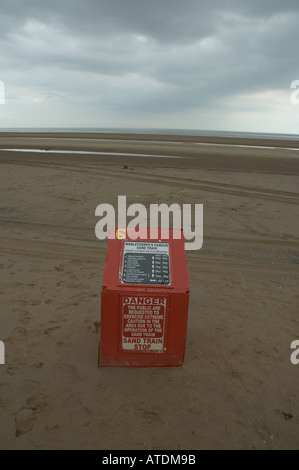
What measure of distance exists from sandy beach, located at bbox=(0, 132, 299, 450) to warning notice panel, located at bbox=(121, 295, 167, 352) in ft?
0.79

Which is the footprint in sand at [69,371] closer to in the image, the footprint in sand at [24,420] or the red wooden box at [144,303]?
the red wooden box at [144,303]

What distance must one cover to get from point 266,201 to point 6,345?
7.64 m

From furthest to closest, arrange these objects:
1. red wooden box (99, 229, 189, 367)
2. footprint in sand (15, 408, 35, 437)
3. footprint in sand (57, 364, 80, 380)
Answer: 1. footprint in sand (57, 364, 80, 380)
2. red wooden box (99, 229, 189, 367)
3. footprint in sand (15, 408, 35, 437)

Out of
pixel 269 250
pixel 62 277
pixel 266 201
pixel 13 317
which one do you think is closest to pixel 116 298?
pixel 13 317

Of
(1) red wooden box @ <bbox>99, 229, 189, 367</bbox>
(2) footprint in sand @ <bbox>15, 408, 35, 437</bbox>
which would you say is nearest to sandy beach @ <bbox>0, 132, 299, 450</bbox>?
(2) footprint in sand @ <bbox>15, 408, 35, 437</bbox>

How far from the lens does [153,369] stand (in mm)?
2967

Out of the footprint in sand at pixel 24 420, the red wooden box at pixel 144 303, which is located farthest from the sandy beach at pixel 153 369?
the red wooden box at pixel 144 303

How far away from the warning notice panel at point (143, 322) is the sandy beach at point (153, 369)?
0.24 m

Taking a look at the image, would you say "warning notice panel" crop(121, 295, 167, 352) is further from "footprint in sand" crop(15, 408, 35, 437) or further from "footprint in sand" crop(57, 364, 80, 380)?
"footprint in sand" crop(15, 408, 35, 437)

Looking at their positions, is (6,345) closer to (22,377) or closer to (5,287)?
(22,377)

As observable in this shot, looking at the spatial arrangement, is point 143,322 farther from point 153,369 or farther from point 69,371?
point 69,371

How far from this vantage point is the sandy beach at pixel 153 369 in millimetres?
2373

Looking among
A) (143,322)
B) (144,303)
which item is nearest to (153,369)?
(143,322)

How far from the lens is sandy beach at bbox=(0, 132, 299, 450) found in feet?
7.79
